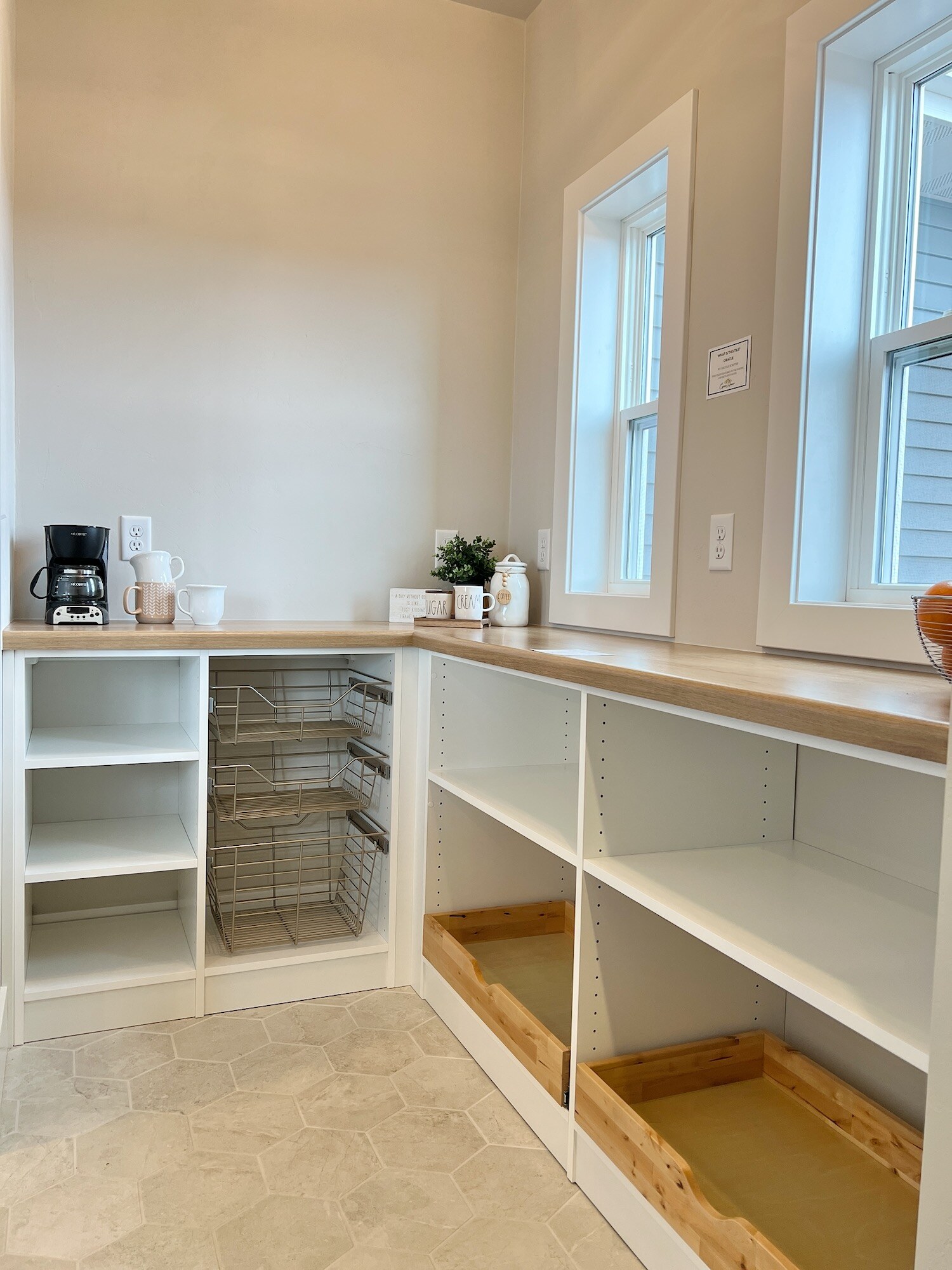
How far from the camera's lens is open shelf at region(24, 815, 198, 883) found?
2.01 metres

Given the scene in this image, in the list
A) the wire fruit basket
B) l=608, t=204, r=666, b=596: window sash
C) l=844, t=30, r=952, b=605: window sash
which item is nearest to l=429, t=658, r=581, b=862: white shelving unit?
l=608, t=204, r=666, b=596: window sash

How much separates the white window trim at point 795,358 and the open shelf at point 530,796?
530mm

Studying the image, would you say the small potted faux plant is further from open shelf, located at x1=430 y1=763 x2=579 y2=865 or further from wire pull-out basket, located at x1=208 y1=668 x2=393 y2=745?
open shelf, located at x1=430 y1=763 x2=579 y2=865

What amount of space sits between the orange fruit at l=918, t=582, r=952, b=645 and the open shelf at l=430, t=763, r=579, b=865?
28.2 inches

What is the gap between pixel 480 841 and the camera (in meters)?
2.31

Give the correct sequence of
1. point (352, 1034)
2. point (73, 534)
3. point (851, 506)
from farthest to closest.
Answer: point (73, 534) → point (352, 1034) → point (851, 506)

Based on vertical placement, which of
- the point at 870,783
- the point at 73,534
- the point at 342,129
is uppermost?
the point at 342,129

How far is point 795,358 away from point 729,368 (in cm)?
21

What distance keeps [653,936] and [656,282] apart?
5.85 ft

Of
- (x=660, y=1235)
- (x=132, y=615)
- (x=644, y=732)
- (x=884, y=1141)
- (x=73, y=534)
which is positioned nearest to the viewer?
(x=660, y=1235)

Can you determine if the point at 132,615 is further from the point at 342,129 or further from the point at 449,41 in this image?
the point at 449,41

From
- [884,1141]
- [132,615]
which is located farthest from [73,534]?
[884,1141]

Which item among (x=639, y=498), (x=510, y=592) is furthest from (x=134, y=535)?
(x=639, y=498)

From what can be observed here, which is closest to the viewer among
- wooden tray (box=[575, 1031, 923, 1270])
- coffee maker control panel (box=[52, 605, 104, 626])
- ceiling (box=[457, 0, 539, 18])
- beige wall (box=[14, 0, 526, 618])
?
wooden tray (box=[575, 1031, 923, 1270])
